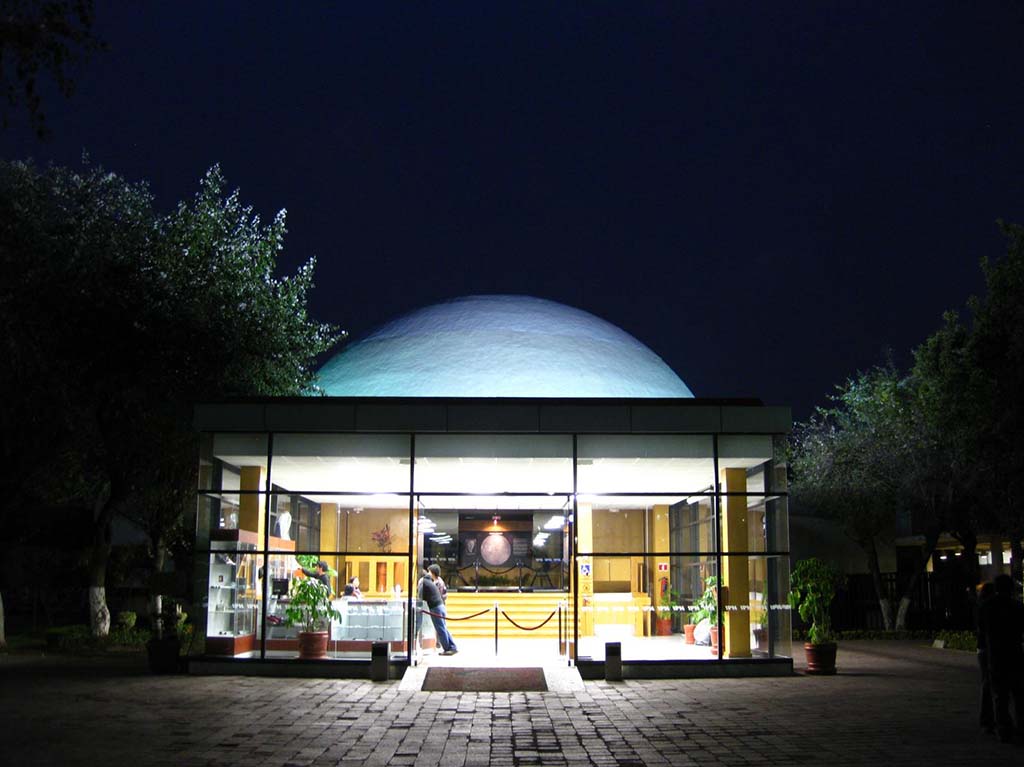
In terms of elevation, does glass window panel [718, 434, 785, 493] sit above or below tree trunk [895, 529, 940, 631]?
above

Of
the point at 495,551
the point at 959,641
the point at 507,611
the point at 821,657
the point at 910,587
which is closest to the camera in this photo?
the point at 821,657

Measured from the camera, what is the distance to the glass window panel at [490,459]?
19266 millimetres

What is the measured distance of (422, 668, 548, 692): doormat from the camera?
53.5 feet

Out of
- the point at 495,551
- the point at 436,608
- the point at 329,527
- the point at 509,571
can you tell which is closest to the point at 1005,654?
the point at 436,608

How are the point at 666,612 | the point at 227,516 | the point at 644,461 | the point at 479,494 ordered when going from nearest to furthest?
the point at 227,516 < the point at 666,612 < the point at 479,494 < the point at 644,461

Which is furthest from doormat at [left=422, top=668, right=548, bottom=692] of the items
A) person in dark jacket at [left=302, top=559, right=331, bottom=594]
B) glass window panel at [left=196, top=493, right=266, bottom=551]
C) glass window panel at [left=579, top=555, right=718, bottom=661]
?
glass window panel at [left=196, top=493, right=266, bottom=551]

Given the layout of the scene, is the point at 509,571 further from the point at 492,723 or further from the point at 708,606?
the point at 492,723

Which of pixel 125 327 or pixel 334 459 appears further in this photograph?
pixel 125 327

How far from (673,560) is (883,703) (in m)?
6.52

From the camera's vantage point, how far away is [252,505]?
62.5ft

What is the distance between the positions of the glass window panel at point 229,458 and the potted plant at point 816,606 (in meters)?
9.95

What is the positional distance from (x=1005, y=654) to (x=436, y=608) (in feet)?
36.2

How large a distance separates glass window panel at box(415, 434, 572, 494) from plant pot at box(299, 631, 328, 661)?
3.56 meters

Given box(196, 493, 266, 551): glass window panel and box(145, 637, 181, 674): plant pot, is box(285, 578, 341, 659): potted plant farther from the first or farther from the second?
box(145, 637, 181, 674): plant pot
